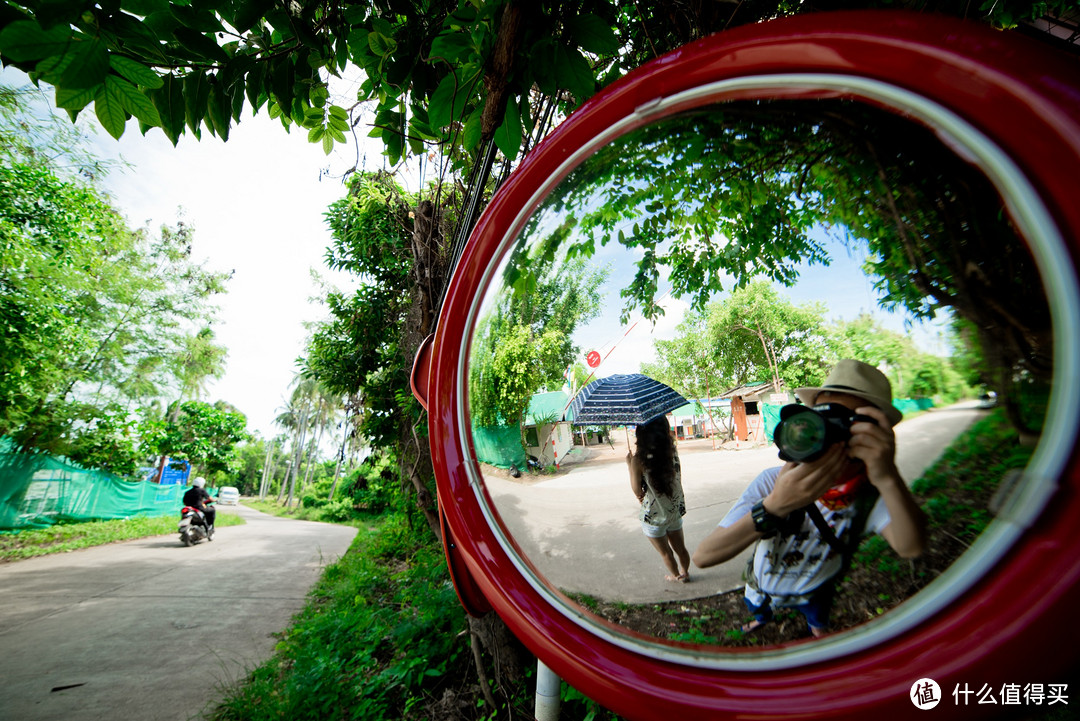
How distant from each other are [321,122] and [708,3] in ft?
3.88

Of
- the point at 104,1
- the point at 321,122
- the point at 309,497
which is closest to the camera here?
the point at 104,1

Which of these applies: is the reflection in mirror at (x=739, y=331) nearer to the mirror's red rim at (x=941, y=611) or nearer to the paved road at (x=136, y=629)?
the mirror's red rim at (x=941, y=611)

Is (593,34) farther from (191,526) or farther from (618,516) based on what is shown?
(191,526)

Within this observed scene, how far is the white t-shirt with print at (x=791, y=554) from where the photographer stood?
1.44ft

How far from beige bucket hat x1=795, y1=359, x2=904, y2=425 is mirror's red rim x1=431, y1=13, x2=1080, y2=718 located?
11 centimetres

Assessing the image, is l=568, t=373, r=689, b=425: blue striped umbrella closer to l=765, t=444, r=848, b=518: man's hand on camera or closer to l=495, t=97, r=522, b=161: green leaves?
l=765, t=444, r=848, b=518: man's hand on camera

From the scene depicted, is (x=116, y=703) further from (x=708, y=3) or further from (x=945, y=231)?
(x=708, y=3)

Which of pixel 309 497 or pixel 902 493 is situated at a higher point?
pixel 902 493

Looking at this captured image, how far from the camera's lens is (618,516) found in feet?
1.81

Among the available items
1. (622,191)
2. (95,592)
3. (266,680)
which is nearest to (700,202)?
(622,191)

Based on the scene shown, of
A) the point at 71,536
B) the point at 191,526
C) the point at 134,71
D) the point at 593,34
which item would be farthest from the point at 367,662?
the point at 71,536

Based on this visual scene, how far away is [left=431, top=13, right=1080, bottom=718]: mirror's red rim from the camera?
0.34 m

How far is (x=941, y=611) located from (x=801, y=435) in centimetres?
17

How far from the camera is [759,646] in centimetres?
45
